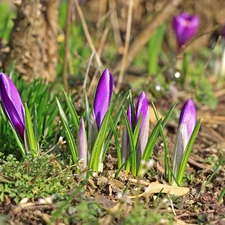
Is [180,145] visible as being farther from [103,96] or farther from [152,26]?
[152,26]

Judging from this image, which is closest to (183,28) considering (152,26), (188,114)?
(152,26)

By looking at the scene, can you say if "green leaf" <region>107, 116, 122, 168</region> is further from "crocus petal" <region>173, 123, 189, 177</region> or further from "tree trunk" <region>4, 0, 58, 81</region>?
"tree trunk" <region>4, 0, 58, 81</region>

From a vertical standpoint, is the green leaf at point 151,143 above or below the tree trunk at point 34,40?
below

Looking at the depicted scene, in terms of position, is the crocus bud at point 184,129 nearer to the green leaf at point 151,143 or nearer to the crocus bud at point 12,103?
the green leaf at point 151,143

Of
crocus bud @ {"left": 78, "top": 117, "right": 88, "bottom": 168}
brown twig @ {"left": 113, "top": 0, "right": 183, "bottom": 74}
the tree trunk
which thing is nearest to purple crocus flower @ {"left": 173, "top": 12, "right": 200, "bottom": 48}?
brown twig @ {"left": 113, "top": 0, "right": 183, "bottom": 74}

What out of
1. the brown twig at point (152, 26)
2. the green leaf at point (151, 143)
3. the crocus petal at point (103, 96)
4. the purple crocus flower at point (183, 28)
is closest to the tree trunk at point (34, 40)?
the brown twig at point (152, 26)

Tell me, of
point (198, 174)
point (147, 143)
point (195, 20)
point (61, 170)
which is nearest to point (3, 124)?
point (61, 170)
